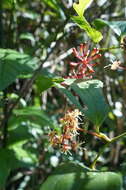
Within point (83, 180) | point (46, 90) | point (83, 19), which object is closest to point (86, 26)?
point (83, 19)

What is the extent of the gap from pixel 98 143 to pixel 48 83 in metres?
1.72

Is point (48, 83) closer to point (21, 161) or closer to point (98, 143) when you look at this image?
point (21, 161)

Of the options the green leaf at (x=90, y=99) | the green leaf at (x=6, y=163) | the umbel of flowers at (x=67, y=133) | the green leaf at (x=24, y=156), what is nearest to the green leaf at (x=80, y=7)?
the green leaf at (x=90, y=99)

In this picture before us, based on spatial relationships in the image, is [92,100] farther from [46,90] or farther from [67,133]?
[46,90]

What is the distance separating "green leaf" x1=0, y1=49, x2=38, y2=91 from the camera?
1211mm

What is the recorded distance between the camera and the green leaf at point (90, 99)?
3.01 feet

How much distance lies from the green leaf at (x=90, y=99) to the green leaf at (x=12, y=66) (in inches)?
12.2

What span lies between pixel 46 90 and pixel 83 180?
64 centimetres

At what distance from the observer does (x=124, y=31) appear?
3.12 ft

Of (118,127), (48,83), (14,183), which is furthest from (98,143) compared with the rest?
(48,83)

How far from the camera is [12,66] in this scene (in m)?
1.26

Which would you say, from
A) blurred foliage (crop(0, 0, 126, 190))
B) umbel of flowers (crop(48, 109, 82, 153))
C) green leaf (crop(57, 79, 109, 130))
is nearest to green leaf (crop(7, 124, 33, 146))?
blurred foliage (crop(0, 0, 126, 190))

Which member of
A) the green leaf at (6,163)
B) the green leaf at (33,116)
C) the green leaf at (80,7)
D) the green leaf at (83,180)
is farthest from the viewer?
the green leaf at (33,116)

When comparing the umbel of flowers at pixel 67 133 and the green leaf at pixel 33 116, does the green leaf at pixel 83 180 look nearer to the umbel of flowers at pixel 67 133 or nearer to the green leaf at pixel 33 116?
the umbel of flowers at pixel 67 133
